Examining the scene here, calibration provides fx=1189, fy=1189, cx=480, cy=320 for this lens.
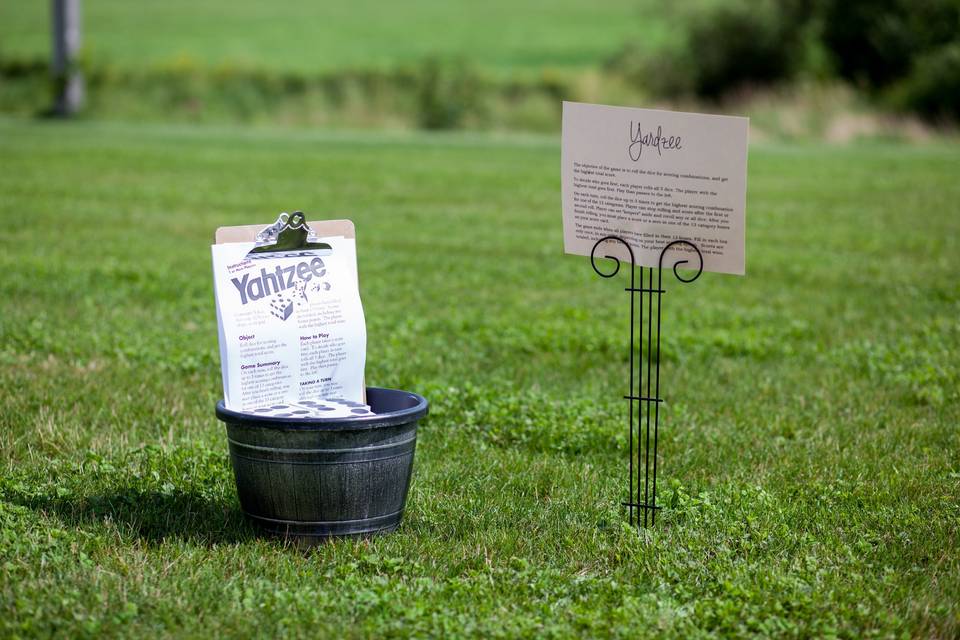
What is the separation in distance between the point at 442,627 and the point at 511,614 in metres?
0.27

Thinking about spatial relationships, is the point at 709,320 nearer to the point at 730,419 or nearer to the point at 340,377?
the point at 730,419

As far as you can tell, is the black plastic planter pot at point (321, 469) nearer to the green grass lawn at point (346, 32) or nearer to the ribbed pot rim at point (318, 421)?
the ribbed pot rim at point (318, 421)

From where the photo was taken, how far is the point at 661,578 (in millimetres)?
4676

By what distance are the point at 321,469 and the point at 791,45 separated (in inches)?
1776

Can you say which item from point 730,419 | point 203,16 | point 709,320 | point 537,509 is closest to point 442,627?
point 537,509

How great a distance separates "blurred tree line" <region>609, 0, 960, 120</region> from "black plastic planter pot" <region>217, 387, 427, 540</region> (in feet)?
140

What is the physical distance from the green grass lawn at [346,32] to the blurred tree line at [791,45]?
216cm

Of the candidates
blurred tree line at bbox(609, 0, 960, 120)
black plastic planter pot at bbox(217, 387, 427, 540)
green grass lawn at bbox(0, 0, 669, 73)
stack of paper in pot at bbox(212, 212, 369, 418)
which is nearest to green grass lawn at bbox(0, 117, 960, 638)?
black plastic planter pot at bbox(217, 387, 427, 540)

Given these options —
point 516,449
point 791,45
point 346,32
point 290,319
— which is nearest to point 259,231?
point 290,319

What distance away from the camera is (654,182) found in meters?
5.09

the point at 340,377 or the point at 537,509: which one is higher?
the point at 340,377

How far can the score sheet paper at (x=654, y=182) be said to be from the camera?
16.3 ft

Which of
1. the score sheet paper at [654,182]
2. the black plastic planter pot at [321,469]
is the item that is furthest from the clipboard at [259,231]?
the score sheet paper at [654,182]

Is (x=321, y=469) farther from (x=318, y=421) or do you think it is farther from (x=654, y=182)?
(x=654, y=182)
